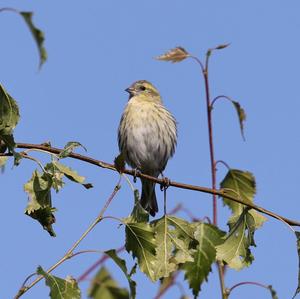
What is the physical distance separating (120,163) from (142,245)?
1.60 ft

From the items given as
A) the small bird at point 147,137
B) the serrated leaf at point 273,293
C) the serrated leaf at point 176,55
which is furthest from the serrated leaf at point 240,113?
the small bird at point 147,137

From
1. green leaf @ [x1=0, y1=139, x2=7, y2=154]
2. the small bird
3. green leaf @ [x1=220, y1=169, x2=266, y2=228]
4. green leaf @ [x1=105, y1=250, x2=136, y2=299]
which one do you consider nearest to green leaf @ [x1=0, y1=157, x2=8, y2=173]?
green leaf @ [x1=0, y1=139, x2=7, y2=154]

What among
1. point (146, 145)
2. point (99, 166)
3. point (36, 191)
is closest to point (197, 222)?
point (99, 166)

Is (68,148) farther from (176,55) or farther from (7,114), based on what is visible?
(176,55)

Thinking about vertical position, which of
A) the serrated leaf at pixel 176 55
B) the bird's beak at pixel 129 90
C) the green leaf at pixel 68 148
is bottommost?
A: the green leaf at pixel 68 148

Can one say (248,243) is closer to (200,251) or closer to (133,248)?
(200,251)

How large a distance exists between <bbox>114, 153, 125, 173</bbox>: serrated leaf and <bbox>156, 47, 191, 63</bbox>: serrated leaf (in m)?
0.57

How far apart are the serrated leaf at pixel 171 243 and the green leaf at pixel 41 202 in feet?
1.89

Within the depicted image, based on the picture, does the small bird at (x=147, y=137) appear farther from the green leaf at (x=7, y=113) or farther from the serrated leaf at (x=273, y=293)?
the green leaf at (x=7, y=113)

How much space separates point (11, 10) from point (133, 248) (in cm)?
148

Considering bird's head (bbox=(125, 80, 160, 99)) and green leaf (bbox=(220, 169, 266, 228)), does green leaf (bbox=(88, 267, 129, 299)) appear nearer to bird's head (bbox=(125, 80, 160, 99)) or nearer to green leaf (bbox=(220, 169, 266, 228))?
green leaf (bbox=(220, 169, 266, 228))

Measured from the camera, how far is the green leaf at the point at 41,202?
340cm

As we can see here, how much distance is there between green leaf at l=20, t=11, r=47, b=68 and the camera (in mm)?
2076

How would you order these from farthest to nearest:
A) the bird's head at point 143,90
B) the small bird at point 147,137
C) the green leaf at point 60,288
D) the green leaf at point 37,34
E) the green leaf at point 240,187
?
the bird's head at point 143,90 → the small bird at point 147,137 → the green leaf at point 240,187 → the green leaf at point 60,288 → the green leaf at point 37,34
